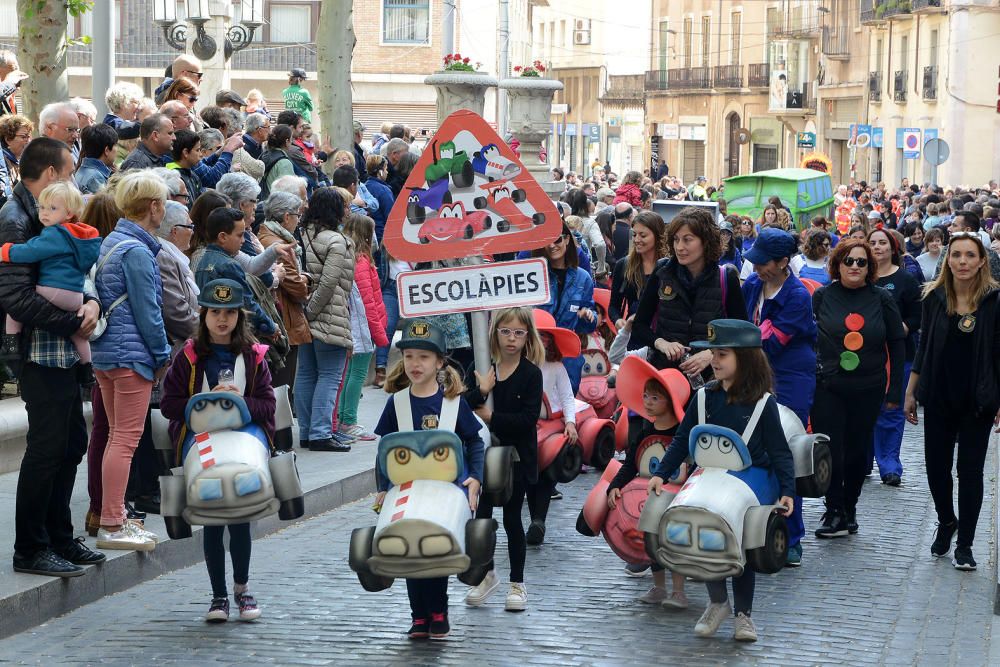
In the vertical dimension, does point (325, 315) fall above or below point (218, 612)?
above

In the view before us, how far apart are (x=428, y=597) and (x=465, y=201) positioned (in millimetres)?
2012

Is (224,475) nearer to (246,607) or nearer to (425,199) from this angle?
(246,607)

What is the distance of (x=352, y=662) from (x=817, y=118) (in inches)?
2255

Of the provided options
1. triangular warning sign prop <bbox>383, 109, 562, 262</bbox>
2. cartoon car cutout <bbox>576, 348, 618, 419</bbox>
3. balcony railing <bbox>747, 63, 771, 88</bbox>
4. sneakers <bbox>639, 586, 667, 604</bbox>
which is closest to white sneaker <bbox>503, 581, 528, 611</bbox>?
sneakers <bbox>639, 586, 667, 604</bbox>

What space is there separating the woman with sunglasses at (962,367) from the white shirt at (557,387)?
2.01m

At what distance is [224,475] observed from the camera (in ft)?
23.3

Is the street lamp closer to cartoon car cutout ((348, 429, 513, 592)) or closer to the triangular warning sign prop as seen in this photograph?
the triangular warning sign prop

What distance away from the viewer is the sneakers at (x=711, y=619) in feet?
24.7

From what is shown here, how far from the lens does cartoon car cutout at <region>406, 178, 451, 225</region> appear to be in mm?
8031

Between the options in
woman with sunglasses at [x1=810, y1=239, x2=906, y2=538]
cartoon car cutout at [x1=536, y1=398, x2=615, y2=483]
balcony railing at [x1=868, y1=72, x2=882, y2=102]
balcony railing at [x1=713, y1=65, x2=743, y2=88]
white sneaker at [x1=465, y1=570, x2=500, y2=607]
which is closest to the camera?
white sneaker at [x1=465, y1=570, x2=500, y2=607]

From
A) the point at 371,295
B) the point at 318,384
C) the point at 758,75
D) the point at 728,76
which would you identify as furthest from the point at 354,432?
the point at 728,76

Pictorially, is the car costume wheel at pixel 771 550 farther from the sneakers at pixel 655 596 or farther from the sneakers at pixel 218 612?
the sneakers at pixel 218 612

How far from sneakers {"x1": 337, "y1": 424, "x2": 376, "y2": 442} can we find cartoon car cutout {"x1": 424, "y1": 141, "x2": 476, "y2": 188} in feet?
14.7

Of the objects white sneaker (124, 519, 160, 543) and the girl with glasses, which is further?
white sneaker (124, 519, 160, 543)
